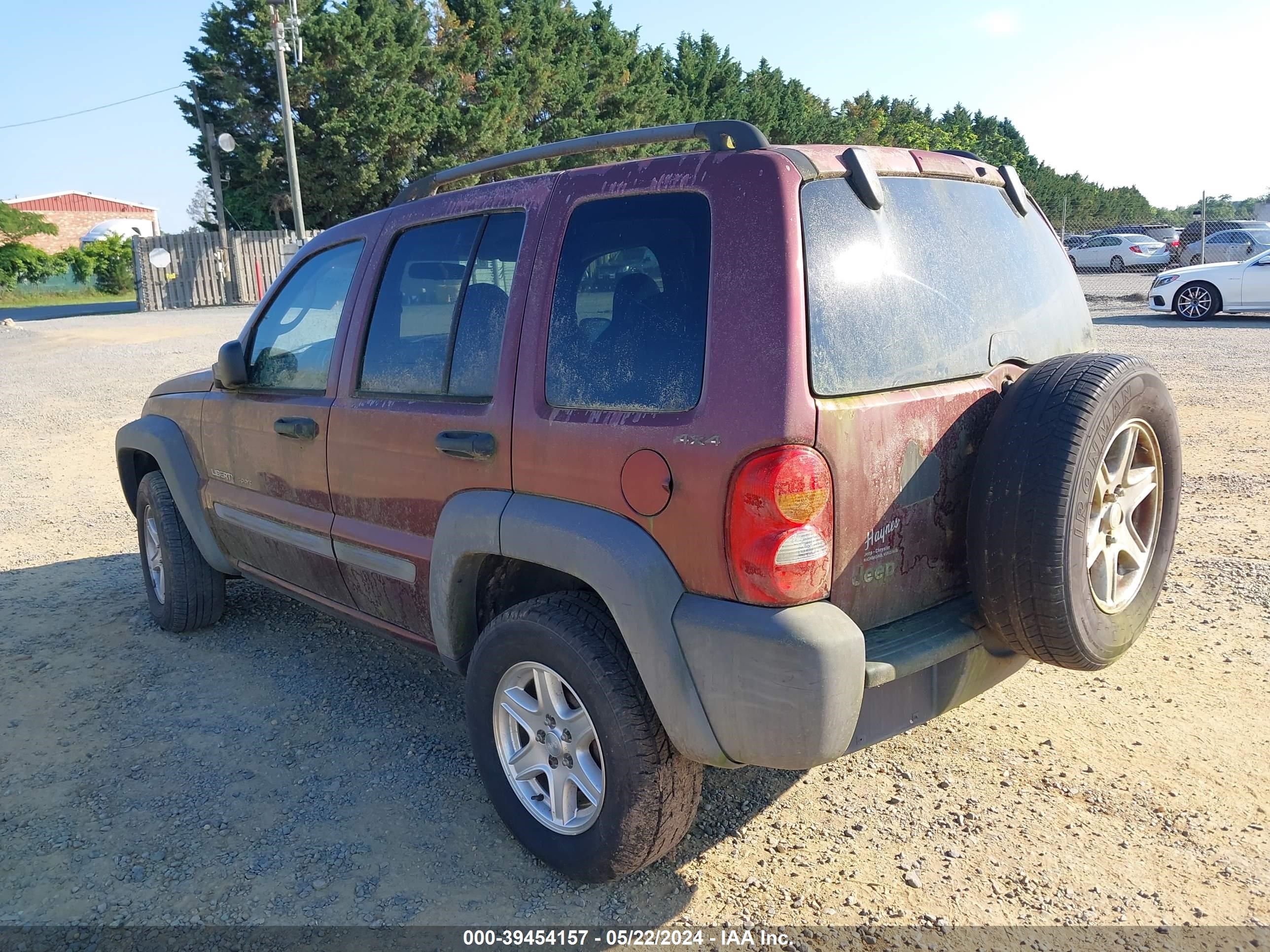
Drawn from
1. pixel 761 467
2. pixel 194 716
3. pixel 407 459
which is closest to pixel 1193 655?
pixel 761 467

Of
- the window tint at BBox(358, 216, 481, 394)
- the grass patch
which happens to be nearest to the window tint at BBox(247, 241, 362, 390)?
the window tint at BBox(358, 216, 481, 394)

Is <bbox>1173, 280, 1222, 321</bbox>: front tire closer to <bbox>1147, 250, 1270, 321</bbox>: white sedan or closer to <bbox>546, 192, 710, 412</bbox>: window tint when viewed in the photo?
<bbox>1147, 250, 1270, 321</bbox>: white sedan

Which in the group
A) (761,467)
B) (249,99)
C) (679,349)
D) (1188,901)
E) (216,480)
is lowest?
(1188,901)

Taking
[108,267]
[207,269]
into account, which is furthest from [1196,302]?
[108,267]

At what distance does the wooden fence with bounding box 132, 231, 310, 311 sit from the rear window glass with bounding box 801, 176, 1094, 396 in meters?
29.3

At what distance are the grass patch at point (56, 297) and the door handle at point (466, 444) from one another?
40.9 m

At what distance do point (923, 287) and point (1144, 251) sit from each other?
3329cm

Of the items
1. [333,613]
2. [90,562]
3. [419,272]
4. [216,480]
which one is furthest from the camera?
[90,562]

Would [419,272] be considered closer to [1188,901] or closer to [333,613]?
[333,613]

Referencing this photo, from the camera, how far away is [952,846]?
2.81 m

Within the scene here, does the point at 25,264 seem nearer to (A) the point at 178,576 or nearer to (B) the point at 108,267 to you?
(B) the point at 108,267

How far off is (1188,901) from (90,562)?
596 cm

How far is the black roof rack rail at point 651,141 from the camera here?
2.50m

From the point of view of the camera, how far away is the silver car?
23.2 metres
